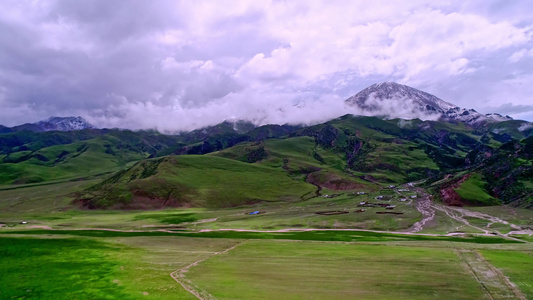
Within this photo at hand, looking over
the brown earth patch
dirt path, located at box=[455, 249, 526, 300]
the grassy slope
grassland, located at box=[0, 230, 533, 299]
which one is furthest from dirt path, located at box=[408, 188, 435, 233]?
dirt path, located at box=[455, 249, 526, 300]

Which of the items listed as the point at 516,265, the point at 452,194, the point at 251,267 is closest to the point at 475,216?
the point at 452,194

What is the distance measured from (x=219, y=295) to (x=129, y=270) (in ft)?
80.3

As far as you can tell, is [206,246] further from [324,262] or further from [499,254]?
[499,254]

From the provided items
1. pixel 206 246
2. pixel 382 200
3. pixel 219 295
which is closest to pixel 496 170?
pixel 382 200

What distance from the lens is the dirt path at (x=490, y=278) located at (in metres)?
49.8

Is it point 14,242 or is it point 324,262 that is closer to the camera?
point 324,262

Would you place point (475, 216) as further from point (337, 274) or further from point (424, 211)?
point (337, 274)

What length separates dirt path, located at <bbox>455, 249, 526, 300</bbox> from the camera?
163ft

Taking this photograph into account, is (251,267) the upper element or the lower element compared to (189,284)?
lower

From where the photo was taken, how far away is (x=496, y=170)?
199125 mm

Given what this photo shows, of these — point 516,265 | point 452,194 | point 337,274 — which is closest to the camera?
point 337,274

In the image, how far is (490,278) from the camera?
56.7 meters

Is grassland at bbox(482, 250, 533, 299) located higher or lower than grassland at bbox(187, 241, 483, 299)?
lower

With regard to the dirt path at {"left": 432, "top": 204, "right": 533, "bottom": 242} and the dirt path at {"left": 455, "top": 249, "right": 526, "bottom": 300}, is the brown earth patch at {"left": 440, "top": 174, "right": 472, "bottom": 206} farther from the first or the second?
the dirt path at {"left": 455, "top": 249, "right": 526, "bottom": 300}
